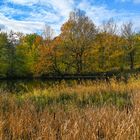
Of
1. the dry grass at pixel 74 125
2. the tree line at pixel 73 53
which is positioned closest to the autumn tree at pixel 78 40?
the tree line at pixel 73 53

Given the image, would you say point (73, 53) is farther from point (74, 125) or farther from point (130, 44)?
point (74, 125)

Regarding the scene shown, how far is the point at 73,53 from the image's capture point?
3978cm

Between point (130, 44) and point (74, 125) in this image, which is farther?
point (130, 44)

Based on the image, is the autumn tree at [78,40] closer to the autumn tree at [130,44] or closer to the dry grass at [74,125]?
the autumn tree at [130,44]

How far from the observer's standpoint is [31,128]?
5.36 m

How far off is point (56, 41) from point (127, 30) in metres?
12.7

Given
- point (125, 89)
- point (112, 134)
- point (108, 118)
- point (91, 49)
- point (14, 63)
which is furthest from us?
point (14, 63)

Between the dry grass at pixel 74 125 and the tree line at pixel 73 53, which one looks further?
the tree line at pixel 73 53

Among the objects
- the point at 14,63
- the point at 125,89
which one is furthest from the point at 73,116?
the point at 14,63

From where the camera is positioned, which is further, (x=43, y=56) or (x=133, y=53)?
(x=133, y=53)

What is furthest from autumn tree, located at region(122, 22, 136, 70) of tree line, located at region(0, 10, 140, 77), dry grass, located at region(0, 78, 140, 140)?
dry grass, located at region(0, 78, 140, 140)

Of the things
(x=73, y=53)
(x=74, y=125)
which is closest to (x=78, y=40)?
(x=73, y=53)

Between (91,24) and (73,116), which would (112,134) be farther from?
(91,24)

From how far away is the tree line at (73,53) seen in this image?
3919 cm
